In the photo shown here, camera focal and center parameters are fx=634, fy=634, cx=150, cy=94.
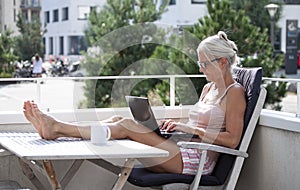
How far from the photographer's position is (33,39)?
3541cm

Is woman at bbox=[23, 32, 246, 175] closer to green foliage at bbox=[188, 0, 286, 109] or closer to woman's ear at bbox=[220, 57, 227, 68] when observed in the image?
woman's ear at bbox=[220, 57, 227, 68]

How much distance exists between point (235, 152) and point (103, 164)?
0.87 meters

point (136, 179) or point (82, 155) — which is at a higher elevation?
point (82, 155)

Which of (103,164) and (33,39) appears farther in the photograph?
(33,39)

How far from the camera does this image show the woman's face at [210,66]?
372 cm

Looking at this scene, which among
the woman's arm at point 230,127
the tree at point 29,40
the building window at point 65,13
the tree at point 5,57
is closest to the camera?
the woman's arm at point 230,127

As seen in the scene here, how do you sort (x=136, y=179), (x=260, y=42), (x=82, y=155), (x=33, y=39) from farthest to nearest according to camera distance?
(x=33, y=39) < (x=260, y=42) < (x=136, y=179) < (x=82, y=155)

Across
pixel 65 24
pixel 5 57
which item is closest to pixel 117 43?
pixel 5 57

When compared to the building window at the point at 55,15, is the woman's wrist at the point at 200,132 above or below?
above

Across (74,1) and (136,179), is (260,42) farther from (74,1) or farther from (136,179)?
(74,1)

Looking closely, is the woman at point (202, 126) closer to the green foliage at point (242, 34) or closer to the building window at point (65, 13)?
the green foliage at point (242, 34)

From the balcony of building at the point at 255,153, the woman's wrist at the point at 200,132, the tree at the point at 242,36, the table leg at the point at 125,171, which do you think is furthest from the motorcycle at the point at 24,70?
the table leg at the point at 125,171

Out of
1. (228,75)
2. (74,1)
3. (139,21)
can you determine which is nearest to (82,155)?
(228,75)

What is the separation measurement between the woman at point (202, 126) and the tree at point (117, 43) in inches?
361
